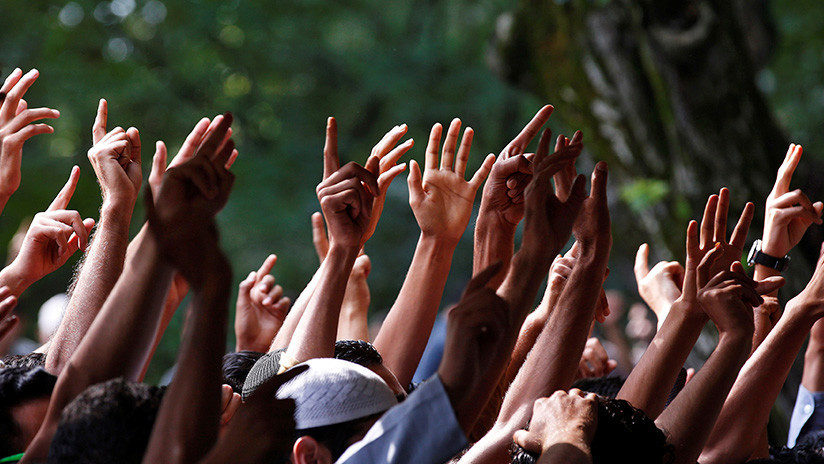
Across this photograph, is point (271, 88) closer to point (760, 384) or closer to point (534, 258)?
point (760, 384)

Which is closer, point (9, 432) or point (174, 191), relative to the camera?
point (174, 191)

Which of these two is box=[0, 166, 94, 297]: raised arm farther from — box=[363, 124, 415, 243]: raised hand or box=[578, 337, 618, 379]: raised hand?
box=[578, 337, 618, 379]: raised hand

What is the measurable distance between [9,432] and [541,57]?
12.3 ft

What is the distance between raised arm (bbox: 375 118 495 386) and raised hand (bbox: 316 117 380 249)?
15.1 inches

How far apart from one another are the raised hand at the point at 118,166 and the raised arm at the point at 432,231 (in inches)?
30.6

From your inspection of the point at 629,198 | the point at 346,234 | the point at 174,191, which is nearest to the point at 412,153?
the point at 629,198

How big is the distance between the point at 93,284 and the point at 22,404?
1.26ft

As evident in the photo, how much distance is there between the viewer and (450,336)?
1472 millimetres

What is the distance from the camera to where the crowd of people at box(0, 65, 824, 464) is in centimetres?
144

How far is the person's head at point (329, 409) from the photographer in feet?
5.28

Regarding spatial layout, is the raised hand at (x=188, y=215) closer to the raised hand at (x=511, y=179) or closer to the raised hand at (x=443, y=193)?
the raised hand at (x=511, y=179)

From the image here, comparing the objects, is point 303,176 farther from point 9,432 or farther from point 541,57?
point 9,432

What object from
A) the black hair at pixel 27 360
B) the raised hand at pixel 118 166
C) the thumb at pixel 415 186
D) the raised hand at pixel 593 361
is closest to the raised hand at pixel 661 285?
the raised hand at pixel 593 361

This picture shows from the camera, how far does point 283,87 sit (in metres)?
9.52
